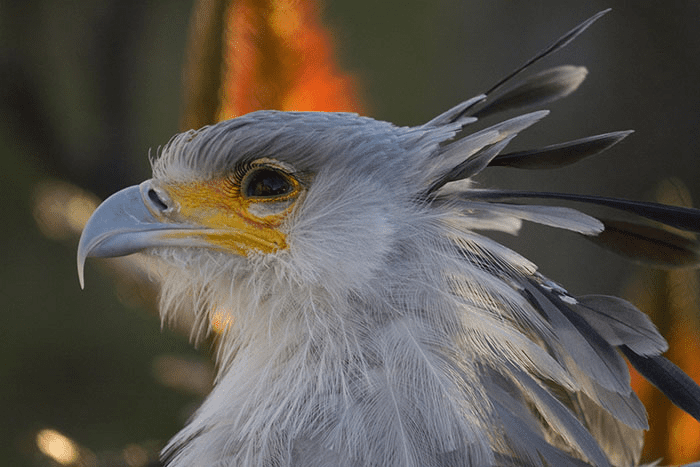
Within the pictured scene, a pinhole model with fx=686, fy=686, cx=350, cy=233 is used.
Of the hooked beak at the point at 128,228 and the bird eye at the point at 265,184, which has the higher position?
the bird eye at the point at 265,184

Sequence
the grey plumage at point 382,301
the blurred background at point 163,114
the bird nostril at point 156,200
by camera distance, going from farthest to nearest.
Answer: the blurred background at point 163,114 → the bird nostril at point 156,200 → the grey plumage at point 382,301

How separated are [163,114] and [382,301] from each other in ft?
4.24

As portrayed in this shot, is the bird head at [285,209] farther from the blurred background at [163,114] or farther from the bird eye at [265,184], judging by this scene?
the blurred background at [163,114]

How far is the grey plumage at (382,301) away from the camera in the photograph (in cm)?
63

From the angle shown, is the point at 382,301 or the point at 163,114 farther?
the point at 163,114

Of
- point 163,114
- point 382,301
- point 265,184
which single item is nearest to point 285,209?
point 265,184

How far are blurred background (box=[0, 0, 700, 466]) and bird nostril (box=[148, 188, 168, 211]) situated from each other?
1.83 feet

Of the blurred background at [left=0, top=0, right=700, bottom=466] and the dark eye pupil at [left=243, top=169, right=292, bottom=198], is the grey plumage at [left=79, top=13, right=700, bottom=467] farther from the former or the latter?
the blurred background at [left=0, top=0, right=700, bottom=466]

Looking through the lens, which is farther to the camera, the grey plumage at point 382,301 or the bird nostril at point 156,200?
the bird nostril at point 156,200

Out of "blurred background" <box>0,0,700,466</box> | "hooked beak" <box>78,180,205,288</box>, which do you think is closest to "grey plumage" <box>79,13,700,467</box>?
"hooked beak" <box>78,180,205,288</box>

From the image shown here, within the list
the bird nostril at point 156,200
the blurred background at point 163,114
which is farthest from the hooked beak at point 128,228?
the blurred background at point 163,114

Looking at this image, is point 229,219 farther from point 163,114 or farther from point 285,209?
point 163,114

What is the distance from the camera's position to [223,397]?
0.73 metres

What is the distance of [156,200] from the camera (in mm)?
769
